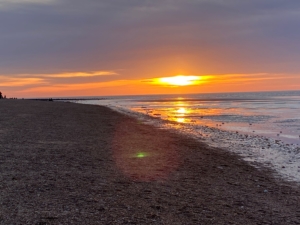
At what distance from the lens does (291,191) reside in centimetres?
905

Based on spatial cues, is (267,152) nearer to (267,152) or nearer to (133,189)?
(267,152)

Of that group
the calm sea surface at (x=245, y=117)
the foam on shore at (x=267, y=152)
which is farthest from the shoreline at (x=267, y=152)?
the calm sea surface at (x=245, y=117)

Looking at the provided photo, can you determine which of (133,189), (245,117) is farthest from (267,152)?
(245,117)

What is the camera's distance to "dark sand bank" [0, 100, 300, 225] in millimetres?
6426

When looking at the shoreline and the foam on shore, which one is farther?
the foam on shore

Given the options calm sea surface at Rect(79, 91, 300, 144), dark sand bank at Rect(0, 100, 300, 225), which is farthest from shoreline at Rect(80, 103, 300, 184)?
calm sea surface at Rect(79, 91, 300, 144)

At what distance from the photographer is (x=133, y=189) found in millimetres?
8117

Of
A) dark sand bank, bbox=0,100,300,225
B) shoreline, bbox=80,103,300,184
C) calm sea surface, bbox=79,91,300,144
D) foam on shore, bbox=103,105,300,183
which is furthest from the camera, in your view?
calm sea surface, bbox=79,91,300,144

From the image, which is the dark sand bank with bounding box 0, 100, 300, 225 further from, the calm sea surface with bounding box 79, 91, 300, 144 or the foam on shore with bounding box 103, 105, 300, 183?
the calm sea surface with bounding box 79, 91, 300, 144

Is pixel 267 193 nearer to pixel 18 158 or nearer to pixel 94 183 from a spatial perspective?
pixel 94 183

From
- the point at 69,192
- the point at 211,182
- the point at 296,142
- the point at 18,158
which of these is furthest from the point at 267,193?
the point at 296,142

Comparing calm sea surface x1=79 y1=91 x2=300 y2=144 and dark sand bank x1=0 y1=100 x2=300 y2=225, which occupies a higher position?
dark sand bank x1=0 y1=100 x2=300 y2=225

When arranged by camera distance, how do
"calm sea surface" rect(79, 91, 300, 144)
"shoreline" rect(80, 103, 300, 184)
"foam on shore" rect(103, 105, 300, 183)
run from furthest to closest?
1. "calm sea surface" rect(79, 91, 300, 144)
2. "foam on shore" rect(103, 105, 300, 183)
3. "shoreline" rect(80, 103, 300, 184)

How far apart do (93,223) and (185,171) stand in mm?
5132
